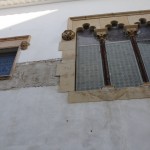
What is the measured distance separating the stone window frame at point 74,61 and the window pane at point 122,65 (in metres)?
0.30

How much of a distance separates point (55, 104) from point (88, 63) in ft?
3.92

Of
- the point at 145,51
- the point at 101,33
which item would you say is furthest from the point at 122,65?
the point at 101,33

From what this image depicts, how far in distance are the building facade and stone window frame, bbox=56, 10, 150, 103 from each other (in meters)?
0.02

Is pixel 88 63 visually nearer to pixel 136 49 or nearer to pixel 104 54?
pixel 104 54

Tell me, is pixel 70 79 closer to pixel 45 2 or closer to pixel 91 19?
pixel 91 19

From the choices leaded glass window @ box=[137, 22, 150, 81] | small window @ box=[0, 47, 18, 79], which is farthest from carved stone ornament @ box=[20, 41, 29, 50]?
leaded glass window @ box=[137, 22, 150, 81]

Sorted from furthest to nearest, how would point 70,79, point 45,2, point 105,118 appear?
point 45,2 → point 70,79 → point 105,118

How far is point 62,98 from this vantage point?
4434mm

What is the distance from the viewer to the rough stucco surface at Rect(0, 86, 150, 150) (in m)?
3.76

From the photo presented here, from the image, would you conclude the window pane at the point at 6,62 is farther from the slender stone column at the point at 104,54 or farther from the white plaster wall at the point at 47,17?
the slender stone column at the point at 104,54

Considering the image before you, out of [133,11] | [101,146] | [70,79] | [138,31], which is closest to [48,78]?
[70,79]

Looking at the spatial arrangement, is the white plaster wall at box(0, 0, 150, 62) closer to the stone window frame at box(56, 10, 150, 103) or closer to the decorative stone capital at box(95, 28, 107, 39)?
the stone window frame at box(56, 10, 150, 103)

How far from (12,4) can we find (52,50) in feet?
7.58

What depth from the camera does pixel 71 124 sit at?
4035 mm
